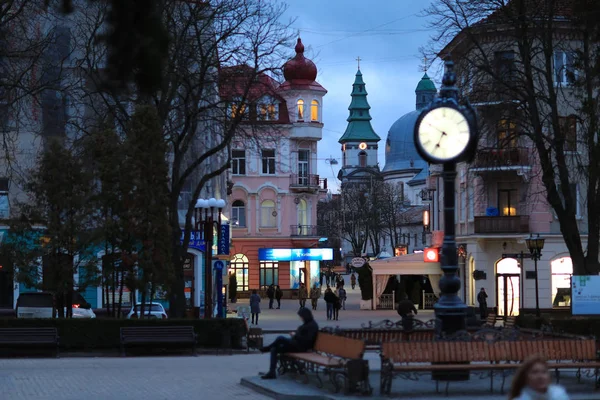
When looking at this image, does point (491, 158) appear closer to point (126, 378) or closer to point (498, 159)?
point (498, 159)

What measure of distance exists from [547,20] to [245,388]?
20195mm

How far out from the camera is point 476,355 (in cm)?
1914

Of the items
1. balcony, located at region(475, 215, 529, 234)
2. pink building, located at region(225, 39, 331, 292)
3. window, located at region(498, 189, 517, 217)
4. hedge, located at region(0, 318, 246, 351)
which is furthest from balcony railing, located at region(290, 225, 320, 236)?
hedge, located at region(0, 318, 246, 351)

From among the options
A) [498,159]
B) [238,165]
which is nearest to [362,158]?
[238,165]

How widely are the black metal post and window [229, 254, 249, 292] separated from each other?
2338 inches

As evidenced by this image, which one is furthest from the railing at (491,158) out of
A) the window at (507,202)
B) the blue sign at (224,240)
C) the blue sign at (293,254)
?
the blue sign at (293,254)

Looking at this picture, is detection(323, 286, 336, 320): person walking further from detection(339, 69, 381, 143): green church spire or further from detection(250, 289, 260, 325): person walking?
detection(339, 69, 381, 143): green church spire

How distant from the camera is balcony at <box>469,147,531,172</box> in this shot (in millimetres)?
36469

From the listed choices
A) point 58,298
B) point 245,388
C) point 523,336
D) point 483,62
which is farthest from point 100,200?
point 523,336

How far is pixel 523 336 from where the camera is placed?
2006 centimetres

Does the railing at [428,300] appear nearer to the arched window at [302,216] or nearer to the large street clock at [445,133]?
the arched window at [302,216]

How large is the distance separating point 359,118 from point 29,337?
166434 mm

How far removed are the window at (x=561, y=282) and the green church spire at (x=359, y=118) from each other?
13915 cm

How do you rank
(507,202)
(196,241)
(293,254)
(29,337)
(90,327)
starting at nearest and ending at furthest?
(29,337) → (90,327) → (196,241) → (507,202) → (293,254)
